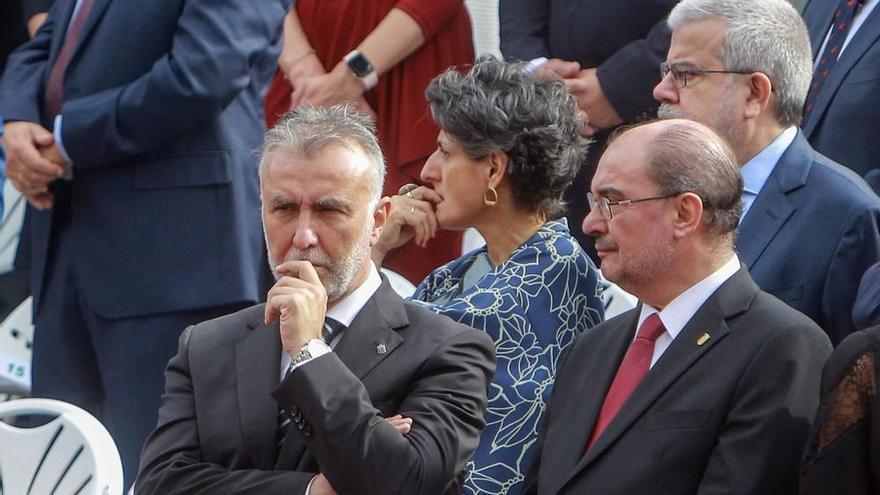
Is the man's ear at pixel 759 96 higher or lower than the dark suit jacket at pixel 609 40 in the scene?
higher

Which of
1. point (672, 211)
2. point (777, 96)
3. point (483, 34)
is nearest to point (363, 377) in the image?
point (672, 211)

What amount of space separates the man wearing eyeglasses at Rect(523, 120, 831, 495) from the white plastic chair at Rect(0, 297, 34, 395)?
→ 8.92 ft

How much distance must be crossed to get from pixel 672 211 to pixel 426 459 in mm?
828

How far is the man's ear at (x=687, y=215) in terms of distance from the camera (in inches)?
155

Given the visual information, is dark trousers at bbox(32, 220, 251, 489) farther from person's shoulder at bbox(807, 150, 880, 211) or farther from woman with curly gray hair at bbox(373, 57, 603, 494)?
person's shoulder at bbox(807, 150, 880, 211)

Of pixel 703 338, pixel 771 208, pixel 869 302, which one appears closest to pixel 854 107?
pixel 771 208

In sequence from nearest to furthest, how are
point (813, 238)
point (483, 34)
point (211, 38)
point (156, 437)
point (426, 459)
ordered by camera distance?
point (426, 459) < point (156, 437) < point (813, 238) < point (211, 38) < point (483, 34)

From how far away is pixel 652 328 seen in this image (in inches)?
158

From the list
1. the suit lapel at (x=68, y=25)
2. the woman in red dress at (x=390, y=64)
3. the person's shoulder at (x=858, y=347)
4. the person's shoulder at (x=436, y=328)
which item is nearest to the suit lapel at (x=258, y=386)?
the person's shoulder at (x=436, y=328)

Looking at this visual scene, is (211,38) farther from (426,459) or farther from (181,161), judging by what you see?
(426,459)

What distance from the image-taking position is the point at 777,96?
4.82m

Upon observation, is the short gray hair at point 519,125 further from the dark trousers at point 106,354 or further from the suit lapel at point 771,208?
the dark trousers at point 106,354

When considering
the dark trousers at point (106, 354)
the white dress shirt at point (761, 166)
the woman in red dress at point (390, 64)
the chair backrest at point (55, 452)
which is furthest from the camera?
the woman in red dress at point (390, 64)

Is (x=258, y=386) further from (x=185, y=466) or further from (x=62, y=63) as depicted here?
(x=62, y=63)
